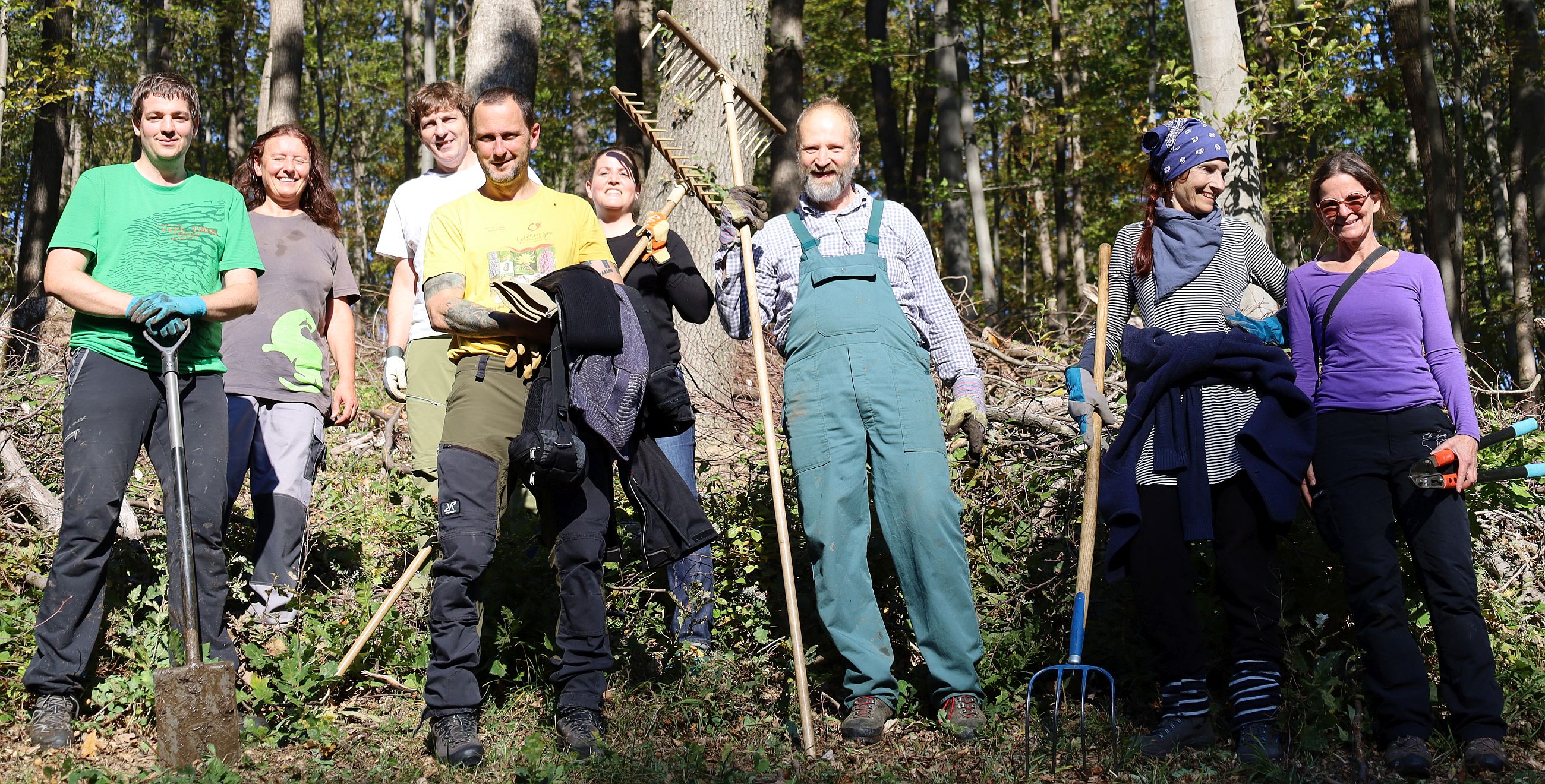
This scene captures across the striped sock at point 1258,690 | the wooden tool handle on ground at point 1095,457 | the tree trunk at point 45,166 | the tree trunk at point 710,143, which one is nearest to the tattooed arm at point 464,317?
the wooden tool handle on ground at point 1095,457

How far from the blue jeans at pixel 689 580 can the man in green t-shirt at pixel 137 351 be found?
65.3 inches

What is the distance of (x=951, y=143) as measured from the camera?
16.0 meters

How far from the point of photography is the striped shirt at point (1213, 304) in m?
3.80

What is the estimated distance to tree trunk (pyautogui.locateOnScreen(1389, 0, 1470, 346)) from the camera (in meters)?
12.4

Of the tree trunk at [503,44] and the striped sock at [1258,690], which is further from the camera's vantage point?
the tree trunk at [503,44]

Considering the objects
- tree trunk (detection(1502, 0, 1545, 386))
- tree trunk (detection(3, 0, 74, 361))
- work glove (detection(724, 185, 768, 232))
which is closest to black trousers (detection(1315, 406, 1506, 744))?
work glove (detection(724, 185, 768, 232))

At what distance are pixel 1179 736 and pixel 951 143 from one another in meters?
13.2

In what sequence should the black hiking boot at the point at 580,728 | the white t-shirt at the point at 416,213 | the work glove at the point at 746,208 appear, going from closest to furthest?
the black hiking boot at the point at 580,728 < the work glove at the point at 746,208 < the white t-shirt at the point at 416,213

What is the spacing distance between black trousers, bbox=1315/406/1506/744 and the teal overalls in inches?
52.5

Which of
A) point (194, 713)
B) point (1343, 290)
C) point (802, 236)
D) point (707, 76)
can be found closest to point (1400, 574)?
point (1343, 290)

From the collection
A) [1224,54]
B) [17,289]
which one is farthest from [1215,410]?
[17,289]

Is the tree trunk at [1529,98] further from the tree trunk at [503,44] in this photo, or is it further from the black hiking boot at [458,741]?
the black hiking boot at [458,741]

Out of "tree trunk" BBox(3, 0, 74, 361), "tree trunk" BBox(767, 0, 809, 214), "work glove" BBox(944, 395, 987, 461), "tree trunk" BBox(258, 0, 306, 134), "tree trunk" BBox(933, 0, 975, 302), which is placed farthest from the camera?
"tree trunk" BBox(933, 0, 975, 302)

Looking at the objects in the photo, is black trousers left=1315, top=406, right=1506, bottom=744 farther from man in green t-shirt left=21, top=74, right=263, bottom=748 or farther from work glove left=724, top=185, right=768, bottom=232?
man in green t-shirt left=21, top=74, right=263, bottom=748
